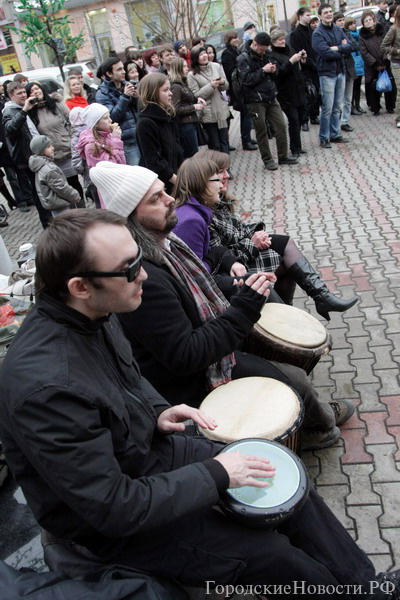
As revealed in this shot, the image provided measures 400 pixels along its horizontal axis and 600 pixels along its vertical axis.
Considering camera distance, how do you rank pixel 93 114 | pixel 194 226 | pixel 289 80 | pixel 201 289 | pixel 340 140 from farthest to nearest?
1. pixel 340 140
2. pixel 289 80
3. pixel 93 114
4. pixel 194 226
5. pixel 201 289

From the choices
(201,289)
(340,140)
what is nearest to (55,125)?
(340,140)

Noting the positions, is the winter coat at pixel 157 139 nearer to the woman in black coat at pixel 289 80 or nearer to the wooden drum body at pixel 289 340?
the wooden drum body at pixel 289 340

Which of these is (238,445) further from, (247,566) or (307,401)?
(307,401)

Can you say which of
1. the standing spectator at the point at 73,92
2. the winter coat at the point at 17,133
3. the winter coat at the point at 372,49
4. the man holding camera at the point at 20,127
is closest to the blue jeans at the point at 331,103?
the winter coat at the point at 372,49

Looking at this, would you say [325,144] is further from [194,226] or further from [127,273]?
[127,273]

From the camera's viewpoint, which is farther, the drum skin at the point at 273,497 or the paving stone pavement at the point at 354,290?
the paving stone pavement at the point at 354,290

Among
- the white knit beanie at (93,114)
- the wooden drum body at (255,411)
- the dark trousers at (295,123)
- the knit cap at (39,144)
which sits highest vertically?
the white knit beanie at (93,114)

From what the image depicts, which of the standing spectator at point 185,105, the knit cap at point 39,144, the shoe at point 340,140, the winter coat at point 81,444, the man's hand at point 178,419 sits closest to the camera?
the winter coat at point 81,444

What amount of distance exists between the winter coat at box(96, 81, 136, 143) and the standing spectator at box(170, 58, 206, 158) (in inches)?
23.5

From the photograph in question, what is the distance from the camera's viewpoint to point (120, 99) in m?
6.42

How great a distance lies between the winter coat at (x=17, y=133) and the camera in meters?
7.01

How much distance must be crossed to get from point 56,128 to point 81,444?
21.4 ft

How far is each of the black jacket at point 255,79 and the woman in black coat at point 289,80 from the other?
0.35 meters

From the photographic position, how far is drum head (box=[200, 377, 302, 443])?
2039mm
